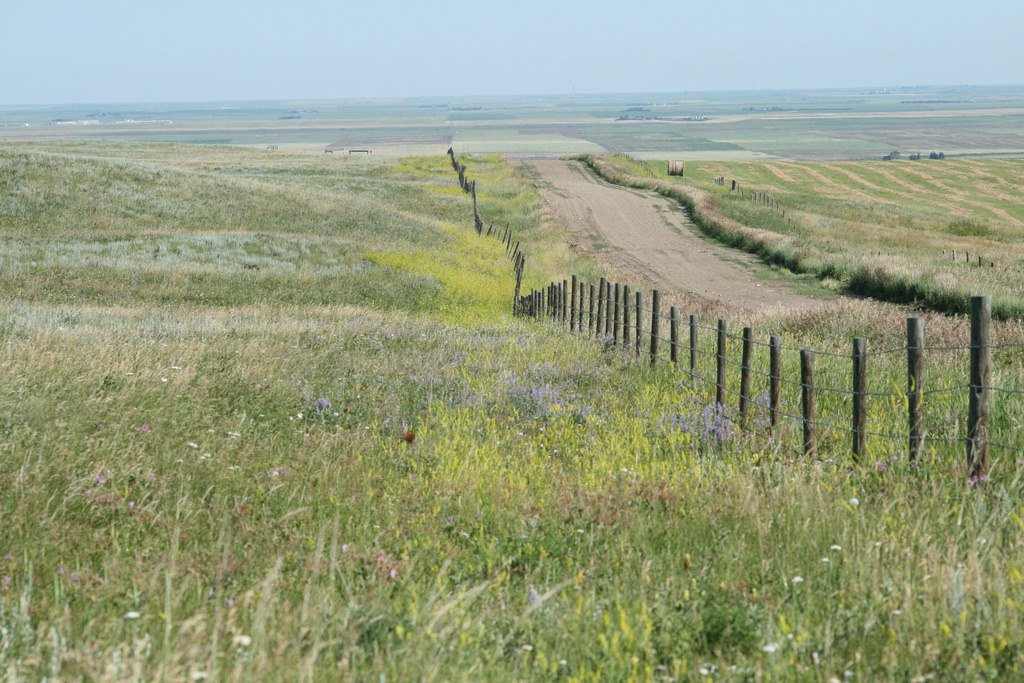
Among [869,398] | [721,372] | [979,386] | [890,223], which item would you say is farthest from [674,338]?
Result: [890,223]

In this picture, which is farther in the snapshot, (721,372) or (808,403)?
(721,372)

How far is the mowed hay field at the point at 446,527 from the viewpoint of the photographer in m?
4.39

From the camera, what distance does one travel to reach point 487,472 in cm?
820

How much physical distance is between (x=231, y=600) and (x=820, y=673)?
2.68 m

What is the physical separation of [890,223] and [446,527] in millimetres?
62087

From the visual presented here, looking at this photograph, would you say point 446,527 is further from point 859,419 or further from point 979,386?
point 979,386

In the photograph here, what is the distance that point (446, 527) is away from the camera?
6.75 m

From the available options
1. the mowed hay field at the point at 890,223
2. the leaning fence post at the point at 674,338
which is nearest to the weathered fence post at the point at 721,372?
the leaning fence post at the point at 674,338

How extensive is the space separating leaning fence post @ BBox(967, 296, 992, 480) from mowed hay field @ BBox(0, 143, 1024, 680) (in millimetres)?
217

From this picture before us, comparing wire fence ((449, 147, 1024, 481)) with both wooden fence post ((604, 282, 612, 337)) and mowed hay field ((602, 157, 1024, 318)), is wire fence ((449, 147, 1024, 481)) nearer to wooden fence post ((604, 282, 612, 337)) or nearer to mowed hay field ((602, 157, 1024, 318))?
wooden fence post ((604, 282, 612, 337))

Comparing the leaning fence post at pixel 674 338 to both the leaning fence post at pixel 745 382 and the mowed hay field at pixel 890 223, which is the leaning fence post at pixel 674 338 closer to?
the leaning fence post at pixel 745 382

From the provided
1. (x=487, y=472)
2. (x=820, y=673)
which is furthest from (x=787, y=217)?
(x=820, y=673)

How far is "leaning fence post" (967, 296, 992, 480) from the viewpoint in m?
7.58

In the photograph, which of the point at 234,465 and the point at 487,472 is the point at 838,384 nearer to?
the point at 487,472
